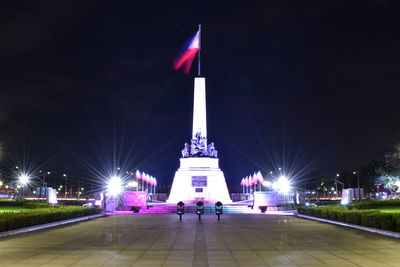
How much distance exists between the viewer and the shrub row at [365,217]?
15312 mm

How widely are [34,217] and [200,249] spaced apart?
10406mm

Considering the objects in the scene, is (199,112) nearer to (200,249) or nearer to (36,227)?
(36,227)

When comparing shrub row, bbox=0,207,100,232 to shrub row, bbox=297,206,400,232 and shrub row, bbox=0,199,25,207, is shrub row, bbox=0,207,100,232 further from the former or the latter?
shrub row, bbox=297,206,400,232

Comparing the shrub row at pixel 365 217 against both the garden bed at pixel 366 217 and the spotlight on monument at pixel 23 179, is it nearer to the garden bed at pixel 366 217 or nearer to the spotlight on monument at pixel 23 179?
the garden bed at pixel 366 217

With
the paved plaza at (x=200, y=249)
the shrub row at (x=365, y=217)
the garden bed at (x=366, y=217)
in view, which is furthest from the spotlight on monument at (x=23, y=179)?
the shrub row at (x=365, y=217)

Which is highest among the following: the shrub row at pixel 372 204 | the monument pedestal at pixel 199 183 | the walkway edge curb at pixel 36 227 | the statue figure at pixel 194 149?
the statue figure at pixel 194 149

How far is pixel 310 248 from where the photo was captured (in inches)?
472

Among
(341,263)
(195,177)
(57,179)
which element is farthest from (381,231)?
(57,179)

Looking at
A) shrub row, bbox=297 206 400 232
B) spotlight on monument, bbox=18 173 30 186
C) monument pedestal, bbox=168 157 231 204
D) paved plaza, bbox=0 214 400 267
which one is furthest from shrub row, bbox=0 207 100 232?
spotlight on monument, bbox=18 173 30 186

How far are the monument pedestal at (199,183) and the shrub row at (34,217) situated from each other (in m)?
20.8

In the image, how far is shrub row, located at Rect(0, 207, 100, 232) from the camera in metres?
15.9

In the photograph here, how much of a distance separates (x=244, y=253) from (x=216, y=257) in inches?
44.3

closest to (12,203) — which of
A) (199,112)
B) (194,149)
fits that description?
(194,149)

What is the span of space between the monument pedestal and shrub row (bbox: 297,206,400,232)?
21.3m
